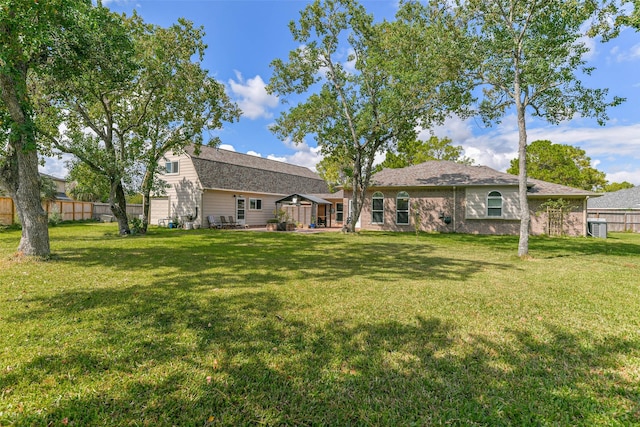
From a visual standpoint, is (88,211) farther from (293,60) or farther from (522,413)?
(522,413)

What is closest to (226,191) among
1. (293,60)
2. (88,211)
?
(293,60)

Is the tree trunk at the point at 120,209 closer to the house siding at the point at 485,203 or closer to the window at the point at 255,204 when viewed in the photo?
the window at the point at 255,204

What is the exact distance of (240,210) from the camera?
76.5 ft

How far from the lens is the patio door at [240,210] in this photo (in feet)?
75.7

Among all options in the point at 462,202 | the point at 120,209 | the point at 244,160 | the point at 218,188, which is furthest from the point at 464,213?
the point at 120,209

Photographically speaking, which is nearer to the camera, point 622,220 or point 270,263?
point 270,263

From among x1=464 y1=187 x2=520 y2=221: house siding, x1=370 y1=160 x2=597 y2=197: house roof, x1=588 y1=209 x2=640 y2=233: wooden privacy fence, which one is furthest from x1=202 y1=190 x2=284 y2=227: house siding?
x1=588 y1=209 x2=640 y2=233: wooden privacy fence

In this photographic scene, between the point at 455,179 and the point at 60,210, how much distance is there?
94.0 feet

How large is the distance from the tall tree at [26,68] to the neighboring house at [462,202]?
15.9 meters

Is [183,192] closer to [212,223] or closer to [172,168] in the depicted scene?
[172,168]

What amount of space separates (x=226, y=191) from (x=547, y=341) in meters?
20.9

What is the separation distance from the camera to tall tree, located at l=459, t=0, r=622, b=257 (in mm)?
8883

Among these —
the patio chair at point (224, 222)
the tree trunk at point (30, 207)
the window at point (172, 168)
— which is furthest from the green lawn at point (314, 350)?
the window at point (172, 168)

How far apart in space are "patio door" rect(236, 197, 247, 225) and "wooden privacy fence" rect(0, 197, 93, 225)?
12339 mm
